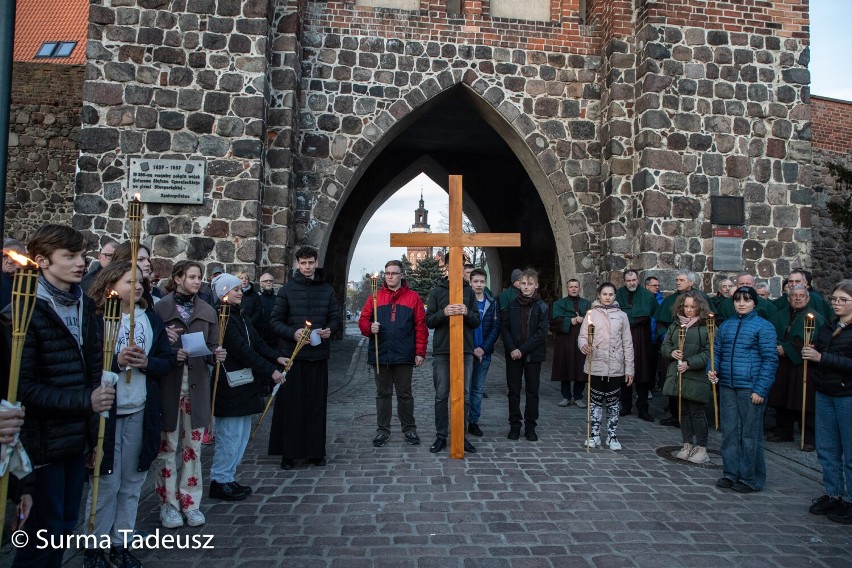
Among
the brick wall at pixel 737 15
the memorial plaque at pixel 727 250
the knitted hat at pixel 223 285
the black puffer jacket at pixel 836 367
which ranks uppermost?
the brick wall at pixel 737 15

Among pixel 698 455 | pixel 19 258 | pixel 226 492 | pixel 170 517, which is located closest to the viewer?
pixel 19 258

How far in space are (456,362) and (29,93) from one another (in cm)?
1246

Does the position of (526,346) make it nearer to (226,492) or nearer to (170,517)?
(226,492)

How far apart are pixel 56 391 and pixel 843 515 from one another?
4709mm

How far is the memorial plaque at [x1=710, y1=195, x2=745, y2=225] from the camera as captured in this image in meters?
8.88

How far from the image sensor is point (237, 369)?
4.34 meters

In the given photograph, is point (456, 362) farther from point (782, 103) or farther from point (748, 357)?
point (782, 103)

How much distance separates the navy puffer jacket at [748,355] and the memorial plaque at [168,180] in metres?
6.35

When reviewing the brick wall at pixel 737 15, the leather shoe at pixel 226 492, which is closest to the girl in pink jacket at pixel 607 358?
the leather shoe at pixel 226 492

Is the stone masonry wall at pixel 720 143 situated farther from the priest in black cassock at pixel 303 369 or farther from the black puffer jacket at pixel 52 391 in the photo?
the black puffer jacket at pixel 52 391

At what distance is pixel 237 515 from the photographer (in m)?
3.97

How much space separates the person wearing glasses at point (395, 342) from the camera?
5.85 m

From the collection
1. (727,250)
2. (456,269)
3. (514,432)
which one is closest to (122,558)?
(456,269)

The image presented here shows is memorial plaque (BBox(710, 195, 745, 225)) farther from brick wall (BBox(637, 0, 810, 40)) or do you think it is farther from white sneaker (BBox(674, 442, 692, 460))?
white sneaker (BBox(674, 442, 692, 460))
